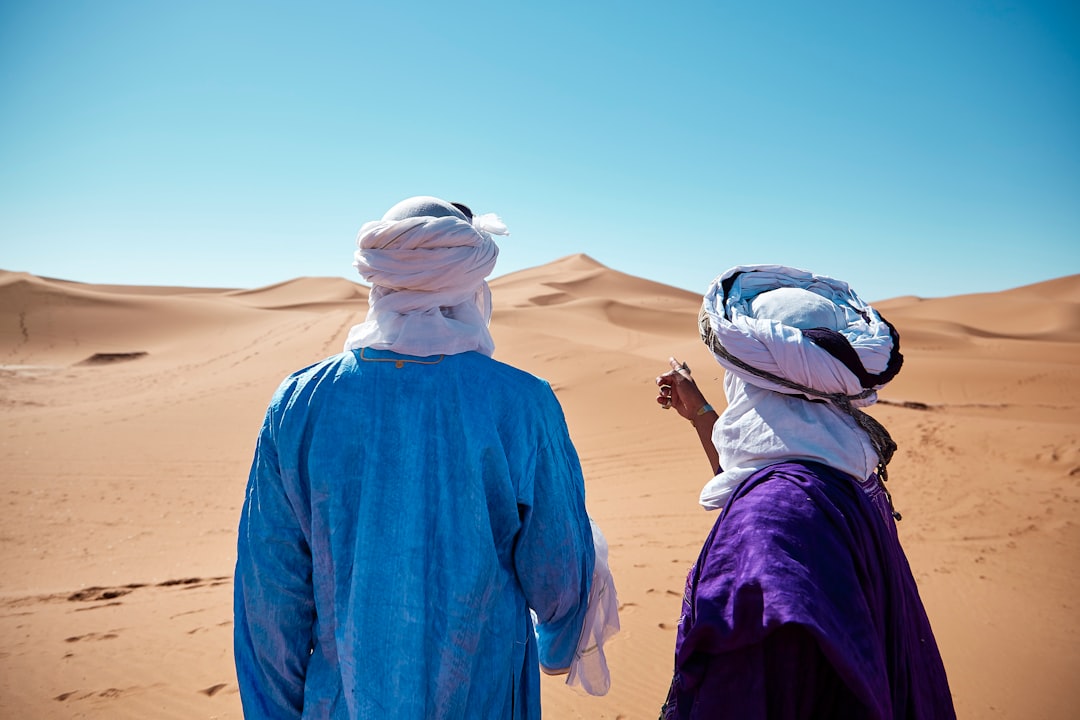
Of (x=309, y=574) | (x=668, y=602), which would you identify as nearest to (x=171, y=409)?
(x=668, y=602)

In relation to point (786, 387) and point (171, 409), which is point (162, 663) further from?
point (171, 409)

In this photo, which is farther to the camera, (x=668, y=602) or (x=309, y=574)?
(x=668, y=602)

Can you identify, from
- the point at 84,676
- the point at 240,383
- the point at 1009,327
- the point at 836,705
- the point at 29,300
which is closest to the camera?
the point at 836,705

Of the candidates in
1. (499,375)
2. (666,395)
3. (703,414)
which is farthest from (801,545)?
(666,395)

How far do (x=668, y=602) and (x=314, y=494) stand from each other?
13.1 ft

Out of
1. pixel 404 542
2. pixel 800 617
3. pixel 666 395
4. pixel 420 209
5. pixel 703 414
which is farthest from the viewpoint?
pixel 666 395

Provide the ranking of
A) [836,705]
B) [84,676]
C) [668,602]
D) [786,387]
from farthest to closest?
[668,602], [84,676], [786,387], [836,705]

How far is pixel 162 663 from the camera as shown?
3957 millimetres

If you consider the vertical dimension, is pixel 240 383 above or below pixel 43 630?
above

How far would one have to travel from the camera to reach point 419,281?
5.03 ft

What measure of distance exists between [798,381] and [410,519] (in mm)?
993

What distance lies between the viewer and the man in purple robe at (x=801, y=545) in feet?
4.08

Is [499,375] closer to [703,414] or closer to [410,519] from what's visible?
[410,519]

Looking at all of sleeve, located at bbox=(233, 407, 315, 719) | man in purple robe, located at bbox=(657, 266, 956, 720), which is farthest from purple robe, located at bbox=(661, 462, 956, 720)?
sleeve, located at bbox=(233, 407, 315, 719)
